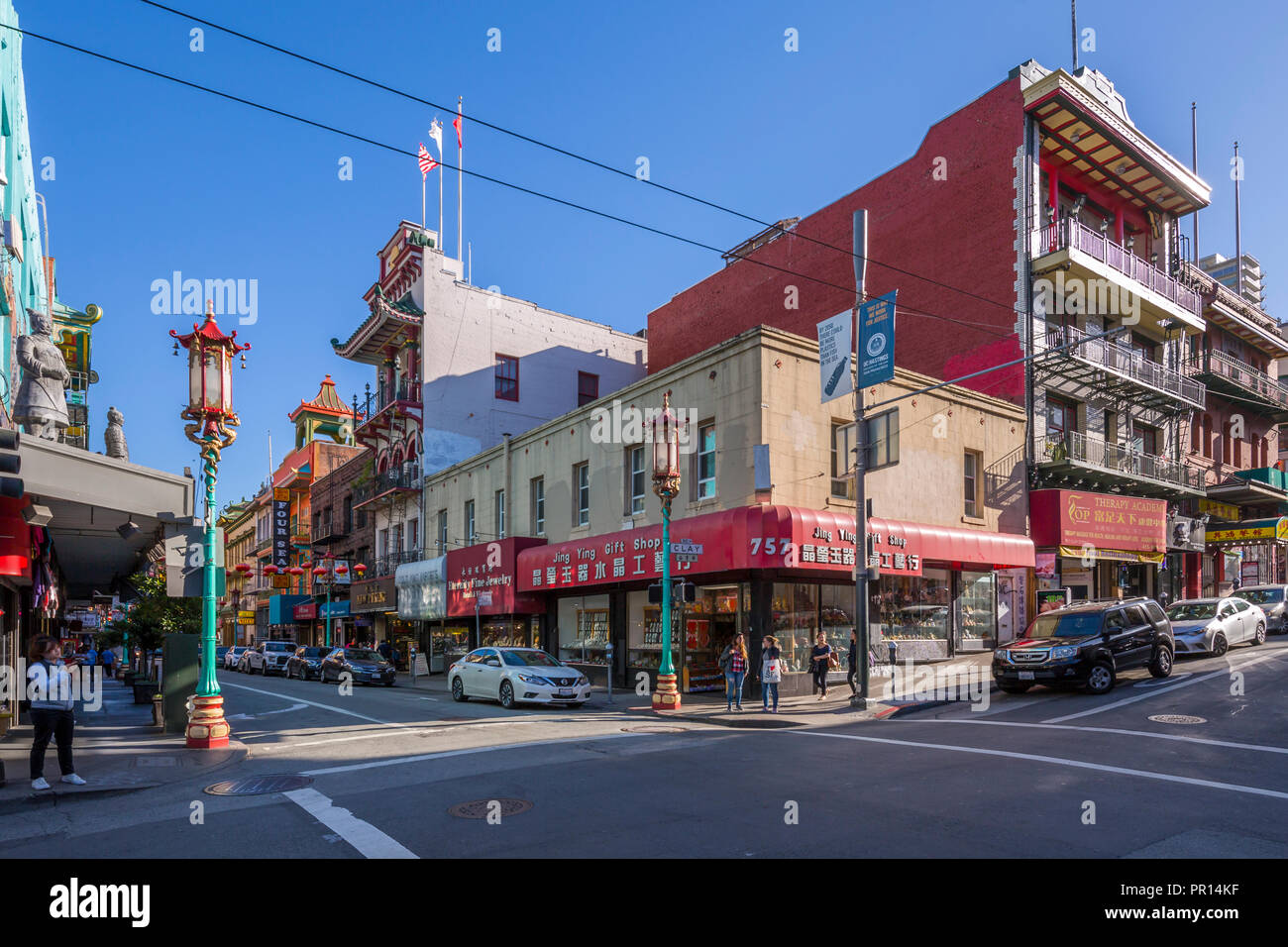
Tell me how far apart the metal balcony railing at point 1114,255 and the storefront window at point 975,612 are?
398 inches

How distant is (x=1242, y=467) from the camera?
3847 cm

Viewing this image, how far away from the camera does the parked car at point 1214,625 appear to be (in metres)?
21.7

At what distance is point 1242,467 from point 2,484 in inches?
1777

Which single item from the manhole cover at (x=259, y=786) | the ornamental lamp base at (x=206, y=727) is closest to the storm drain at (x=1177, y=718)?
the manhole cover at (x=259, y=786)

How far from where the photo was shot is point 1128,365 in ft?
93.8

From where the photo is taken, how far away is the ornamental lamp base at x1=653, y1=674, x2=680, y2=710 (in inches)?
Answer: 717

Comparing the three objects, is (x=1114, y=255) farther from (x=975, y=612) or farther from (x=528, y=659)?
(x=528, y=659)

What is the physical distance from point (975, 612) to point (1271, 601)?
1207cm

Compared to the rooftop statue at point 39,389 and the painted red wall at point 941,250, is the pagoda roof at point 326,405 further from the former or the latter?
the rooftop statue at point 39,389

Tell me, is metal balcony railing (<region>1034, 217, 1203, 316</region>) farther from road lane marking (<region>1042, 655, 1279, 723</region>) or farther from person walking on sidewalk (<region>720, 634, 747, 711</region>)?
person walking on sidewalk (<region>720, 634, 747, 711</region>)

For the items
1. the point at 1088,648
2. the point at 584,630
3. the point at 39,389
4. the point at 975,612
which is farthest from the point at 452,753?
the point at 975,612

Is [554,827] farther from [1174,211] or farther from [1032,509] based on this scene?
[1174,211]

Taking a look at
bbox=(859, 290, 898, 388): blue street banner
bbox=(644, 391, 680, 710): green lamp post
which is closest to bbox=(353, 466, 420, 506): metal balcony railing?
bbox=(644, 391, 680, 710): green lamp post
